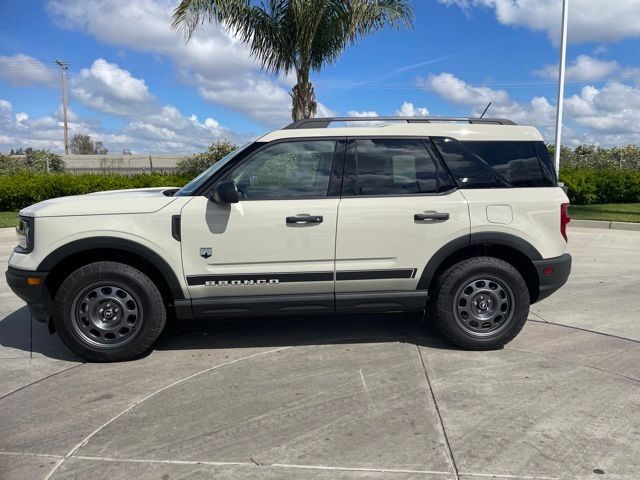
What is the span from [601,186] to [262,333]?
1553 centimetres

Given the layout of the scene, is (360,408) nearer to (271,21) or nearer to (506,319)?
(506,319)

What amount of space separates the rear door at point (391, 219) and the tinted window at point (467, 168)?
83 millimetres

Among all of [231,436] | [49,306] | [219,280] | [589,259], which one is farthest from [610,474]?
[589,259]

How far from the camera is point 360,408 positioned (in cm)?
358

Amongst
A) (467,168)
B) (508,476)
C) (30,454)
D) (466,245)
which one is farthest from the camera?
(467,168)

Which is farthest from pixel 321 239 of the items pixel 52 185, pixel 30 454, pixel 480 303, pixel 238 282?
pixel 52 185

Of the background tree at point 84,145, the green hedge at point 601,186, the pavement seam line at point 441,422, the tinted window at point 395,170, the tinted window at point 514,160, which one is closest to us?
the pavement seam line at point 441,422

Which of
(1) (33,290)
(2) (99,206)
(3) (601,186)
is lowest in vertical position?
(1) (33,290)

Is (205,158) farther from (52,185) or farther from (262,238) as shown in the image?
(262,238)

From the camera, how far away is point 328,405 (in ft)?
11.9

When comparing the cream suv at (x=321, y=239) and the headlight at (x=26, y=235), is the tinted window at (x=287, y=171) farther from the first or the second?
the headlight at (x=26, y=235)

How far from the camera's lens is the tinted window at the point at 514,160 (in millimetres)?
4629

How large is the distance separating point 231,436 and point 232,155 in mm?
2319

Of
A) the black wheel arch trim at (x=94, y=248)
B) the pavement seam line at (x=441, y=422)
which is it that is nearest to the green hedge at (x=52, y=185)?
the black wheel arch trim at (x=94, y=248)
